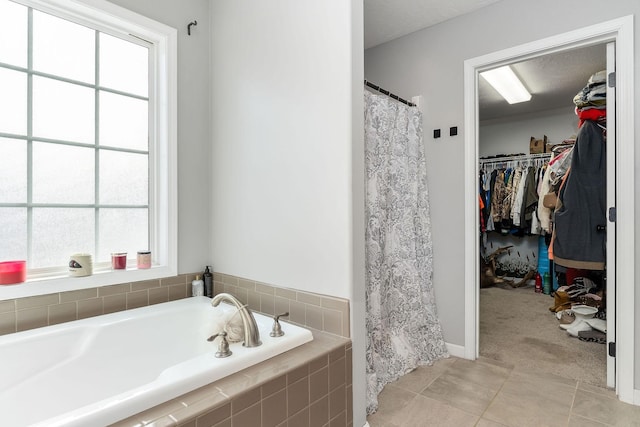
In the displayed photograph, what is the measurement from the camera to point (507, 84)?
384 cm

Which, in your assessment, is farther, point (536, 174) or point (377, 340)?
point (536, 174)

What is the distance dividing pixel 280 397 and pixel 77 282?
123 cm

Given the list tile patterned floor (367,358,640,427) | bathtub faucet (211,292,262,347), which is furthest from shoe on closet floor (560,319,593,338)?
bathtub faucet (211,292,262,347)

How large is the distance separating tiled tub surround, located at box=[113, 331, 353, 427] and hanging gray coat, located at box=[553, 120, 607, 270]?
200cm

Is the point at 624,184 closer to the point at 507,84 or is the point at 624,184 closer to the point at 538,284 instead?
the point at 507,84

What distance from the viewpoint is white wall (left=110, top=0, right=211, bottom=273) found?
2137mm

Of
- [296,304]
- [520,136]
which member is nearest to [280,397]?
[296,304]

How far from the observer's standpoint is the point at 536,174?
443 cm

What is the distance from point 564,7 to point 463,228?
1.50m

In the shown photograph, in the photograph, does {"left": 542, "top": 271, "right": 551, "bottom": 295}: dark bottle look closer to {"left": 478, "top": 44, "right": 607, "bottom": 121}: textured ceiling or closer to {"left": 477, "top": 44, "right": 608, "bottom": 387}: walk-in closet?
{"left": 477, "top": 44, "right": 608, "bottom": 387}: walk-in closet

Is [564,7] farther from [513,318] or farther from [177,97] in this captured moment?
[513,318]

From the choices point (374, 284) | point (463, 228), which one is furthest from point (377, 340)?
point (463, 228)

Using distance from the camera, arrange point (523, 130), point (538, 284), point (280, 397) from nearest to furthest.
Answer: point (280, 397) < point (538, 284) < point (523, 130)

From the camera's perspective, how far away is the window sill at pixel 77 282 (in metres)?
1.55
